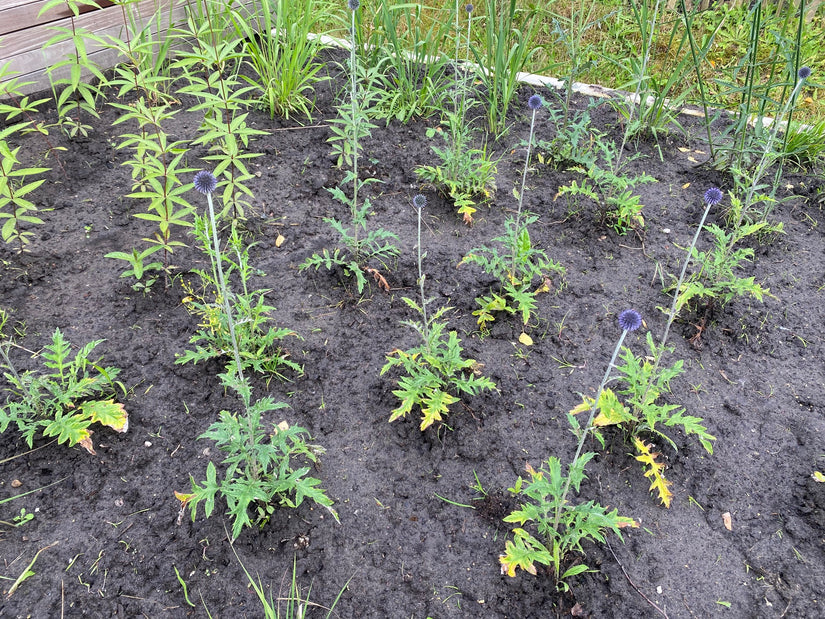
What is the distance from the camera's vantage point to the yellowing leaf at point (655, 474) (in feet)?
6.50

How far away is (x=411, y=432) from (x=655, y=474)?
35.0 inches

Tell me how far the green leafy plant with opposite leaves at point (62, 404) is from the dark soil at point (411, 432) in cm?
10

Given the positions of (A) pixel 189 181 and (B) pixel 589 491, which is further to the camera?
(A) pixel 189 181

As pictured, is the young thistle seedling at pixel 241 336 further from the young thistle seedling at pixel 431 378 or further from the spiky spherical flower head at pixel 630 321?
the spiky spherical flower head at pixel 630 321

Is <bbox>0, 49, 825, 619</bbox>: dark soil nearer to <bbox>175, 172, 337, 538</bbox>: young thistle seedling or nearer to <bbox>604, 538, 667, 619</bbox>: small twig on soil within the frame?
<bbox>604, 538, 667, 619</bbox>: small twig on soil

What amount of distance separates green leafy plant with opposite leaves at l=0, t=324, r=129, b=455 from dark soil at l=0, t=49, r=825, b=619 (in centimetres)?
10

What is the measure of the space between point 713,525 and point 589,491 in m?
0.44

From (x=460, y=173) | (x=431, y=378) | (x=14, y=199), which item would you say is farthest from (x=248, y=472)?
(x=460, y=173)

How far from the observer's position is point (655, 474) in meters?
1.99

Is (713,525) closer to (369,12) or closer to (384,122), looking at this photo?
(384,122)

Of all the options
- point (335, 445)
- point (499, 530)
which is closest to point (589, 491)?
point (499, 530)

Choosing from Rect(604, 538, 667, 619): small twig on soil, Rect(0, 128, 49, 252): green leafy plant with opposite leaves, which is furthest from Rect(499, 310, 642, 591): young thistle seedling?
Rect(0, 128, 49, 252): green leafy plant with opposite leaves

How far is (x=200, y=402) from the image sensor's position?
2.27m

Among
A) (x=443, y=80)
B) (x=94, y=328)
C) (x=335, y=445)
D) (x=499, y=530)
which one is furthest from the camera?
(x=443, y=80)
